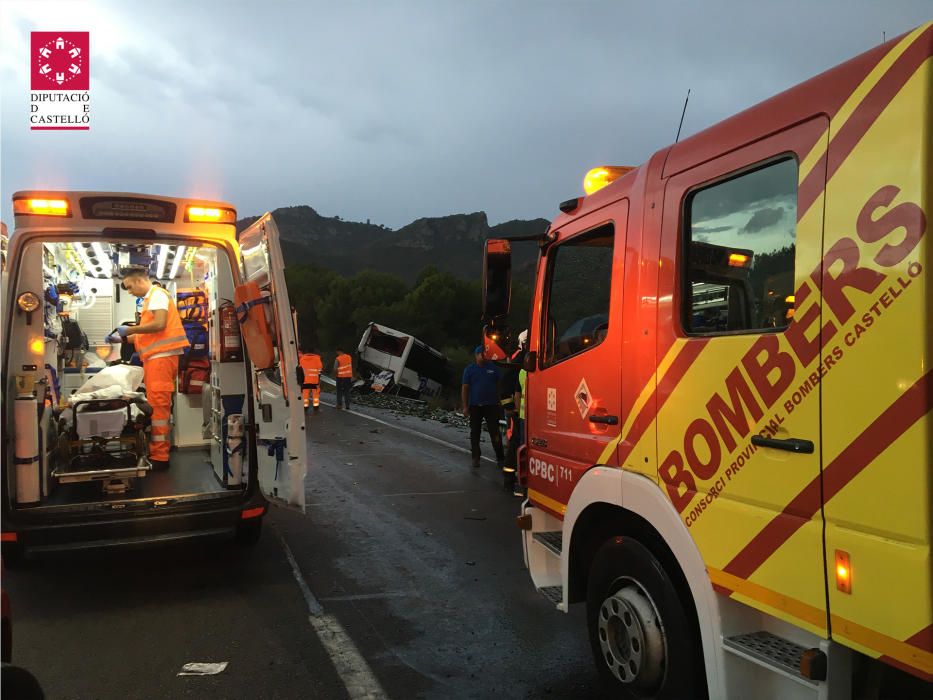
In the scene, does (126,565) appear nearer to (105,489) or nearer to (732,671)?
(105,489)

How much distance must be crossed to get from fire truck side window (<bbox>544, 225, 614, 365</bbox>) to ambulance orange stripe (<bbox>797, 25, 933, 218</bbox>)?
3.80 ft

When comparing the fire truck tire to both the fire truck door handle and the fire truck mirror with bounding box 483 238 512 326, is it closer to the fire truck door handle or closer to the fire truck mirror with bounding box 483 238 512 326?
the fire truck door handle

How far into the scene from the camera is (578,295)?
362 centimetres

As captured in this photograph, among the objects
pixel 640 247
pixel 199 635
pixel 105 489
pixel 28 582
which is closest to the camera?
pixel 640 247

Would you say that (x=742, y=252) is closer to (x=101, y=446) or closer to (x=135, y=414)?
(x=101, y=446)

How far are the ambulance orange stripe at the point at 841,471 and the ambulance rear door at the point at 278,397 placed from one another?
3.07 meters

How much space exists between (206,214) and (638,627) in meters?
4.24

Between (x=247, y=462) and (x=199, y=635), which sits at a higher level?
(x=247, y=462)

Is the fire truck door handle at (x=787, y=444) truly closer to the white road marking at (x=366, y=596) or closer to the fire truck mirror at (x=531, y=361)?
the fire truck mirror at (x=531, y=361)

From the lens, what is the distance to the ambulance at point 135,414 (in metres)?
4.61

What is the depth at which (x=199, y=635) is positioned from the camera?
411 cm

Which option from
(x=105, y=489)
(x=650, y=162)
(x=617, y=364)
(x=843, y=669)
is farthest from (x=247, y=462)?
(x=843, y=669)

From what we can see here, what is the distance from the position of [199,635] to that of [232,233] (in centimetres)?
295

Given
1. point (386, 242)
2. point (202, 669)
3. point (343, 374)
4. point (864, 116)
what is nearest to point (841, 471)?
point (864, 116)
